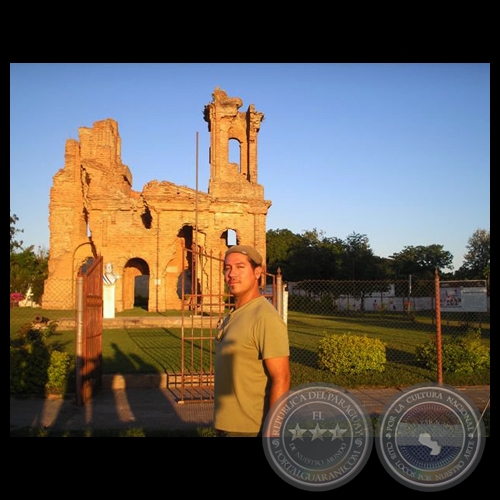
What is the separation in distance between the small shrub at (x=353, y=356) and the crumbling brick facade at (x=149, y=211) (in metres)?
19.1

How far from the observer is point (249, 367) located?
117 inches

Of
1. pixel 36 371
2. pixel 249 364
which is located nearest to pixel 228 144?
pixel 36 371

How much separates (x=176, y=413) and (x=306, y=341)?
8.50 m

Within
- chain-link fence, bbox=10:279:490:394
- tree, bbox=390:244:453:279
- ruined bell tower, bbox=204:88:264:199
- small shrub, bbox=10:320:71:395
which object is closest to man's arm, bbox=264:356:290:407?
chain-link fence, bbox=10:279:490:394

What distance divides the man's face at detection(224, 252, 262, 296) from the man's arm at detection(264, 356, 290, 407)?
0.50m

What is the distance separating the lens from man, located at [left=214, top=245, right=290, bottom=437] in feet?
9.44

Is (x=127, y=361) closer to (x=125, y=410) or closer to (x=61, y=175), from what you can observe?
(x=125, y=410)

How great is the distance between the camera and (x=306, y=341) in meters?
15.5

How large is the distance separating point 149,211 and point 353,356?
2403cm

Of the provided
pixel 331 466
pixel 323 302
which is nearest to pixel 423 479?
pixel 331 466

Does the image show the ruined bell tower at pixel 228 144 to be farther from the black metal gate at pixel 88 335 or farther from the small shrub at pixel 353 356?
the black metal gate at pixel 88 335

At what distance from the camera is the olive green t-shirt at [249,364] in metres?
2.90

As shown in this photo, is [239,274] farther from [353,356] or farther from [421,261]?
[421,261]

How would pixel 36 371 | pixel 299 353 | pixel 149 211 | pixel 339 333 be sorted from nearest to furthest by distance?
→ pixel 36 371, pixel 299 353, pixel 339 333, pixel 149 211
